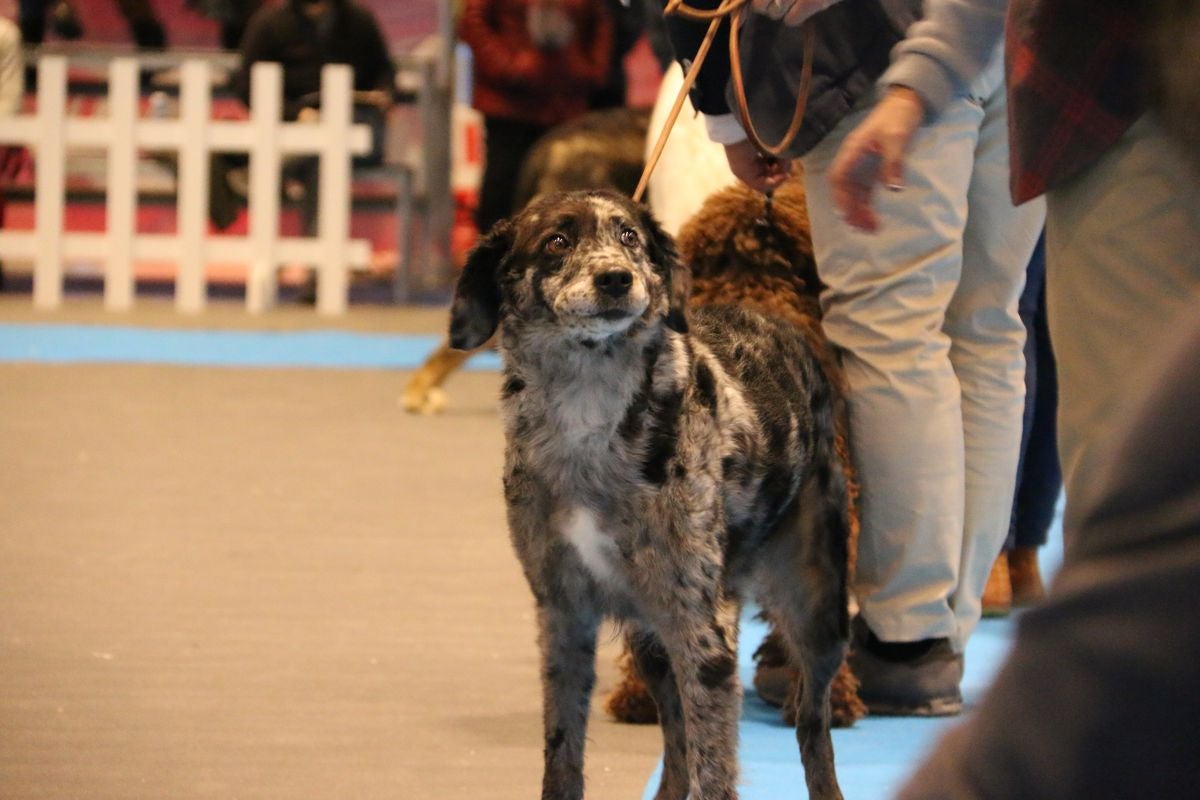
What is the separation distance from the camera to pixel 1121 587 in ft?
2.46

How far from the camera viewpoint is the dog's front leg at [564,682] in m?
2.66

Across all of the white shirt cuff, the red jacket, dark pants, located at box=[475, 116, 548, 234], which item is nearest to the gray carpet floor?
the white shirt cuff

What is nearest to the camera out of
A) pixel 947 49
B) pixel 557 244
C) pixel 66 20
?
pixel 947 49

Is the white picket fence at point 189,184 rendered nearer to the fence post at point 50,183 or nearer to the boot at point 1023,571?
the fence post at point 50,183

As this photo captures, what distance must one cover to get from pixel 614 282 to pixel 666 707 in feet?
2.40

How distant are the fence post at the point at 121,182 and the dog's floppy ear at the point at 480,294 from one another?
9.57 metres

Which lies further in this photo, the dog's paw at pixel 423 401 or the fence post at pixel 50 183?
the fence post at pixel 50 183

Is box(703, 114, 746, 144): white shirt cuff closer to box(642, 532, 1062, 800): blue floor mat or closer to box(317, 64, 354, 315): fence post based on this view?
box(642, 532, 1062, 800): blue floor mat

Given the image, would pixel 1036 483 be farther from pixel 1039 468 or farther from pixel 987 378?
pixel 987 378

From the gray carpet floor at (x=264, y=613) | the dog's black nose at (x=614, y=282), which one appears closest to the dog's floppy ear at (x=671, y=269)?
the dog's black nose at (x=614, y=282)

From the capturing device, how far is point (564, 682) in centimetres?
267

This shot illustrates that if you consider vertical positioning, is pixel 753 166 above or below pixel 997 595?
above

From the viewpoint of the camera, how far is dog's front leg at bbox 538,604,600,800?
2662 millimetres

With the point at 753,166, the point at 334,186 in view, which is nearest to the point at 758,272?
the point at 753,166
